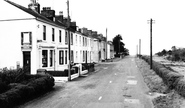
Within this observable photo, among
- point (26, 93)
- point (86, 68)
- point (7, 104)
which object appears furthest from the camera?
point (86, 68)

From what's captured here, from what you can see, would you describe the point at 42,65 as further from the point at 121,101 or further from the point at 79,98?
the point at 121,101

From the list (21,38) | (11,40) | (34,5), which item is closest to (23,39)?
(21,38)

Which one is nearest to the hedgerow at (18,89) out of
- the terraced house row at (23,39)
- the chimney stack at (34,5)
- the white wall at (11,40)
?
the terraced house row at (23,39)

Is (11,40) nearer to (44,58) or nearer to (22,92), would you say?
(44,58)

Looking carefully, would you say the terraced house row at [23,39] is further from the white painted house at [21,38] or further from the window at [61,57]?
the window at [61,57]

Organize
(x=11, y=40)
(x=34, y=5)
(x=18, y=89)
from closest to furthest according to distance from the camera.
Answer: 1. (x=18, y=89)
2. (x=11, y=40)
3. (x=34, y=5)

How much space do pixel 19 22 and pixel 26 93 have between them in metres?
14.3

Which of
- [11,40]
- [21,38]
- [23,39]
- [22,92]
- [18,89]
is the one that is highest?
[21,38]

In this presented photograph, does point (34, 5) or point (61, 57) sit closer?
point (61, 57)

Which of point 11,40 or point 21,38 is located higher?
point 21,38

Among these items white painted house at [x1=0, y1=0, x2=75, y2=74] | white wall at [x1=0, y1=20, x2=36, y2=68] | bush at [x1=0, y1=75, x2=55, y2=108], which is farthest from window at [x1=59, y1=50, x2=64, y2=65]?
bush at [x1=0, y1=75, x2=55, y2=108]

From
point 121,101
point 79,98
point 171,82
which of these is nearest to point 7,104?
point 79,98

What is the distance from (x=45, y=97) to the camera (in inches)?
526

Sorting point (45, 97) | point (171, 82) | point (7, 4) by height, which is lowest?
point (45, 97)
